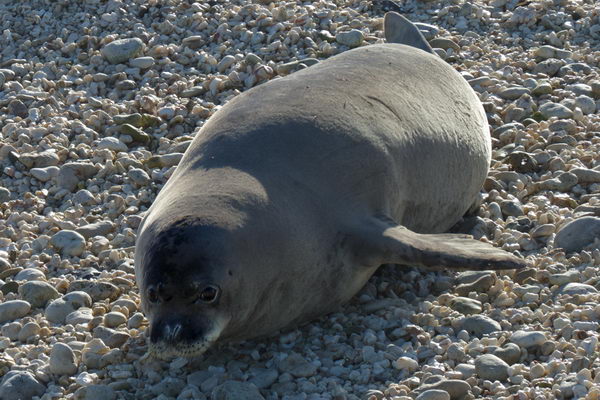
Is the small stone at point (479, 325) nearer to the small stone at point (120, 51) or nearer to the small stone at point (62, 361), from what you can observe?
the small stone at point (62, 361)

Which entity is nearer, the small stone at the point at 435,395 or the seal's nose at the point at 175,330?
the small stone at the point at 435,395

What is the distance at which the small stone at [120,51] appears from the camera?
888 cm

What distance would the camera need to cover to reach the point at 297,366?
16.4ft

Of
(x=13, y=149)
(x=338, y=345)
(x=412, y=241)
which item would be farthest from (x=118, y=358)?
(x=13, y=149)

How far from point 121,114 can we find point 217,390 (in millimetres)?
3719

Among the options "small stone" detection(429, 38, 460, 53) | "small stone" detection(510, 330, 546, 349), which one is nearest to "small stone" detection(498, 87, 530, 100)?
"small stone" detection(429, 38, 460, 53)

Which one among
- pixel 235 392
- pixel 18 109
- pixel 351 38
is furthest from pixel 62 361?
pixel 351 38

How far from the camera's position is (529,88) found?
827 centimetres

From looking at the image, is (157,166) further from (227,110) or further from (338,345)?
(338,345)

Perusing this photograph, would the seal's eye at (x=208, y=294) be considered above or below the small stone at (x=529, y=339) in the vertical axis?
above

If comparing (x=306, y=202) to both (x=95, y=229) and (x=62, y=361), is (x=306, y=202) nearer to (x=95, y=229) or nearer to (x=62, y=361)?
(x=62, y=361)

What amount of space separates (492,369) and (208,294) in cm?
121

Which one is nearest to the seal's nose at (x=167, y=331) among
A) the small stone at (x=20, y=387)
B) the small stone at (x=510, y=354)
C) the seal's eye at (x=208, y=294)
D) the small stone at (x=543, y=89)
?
the seal's eye at (x=208, y=294)

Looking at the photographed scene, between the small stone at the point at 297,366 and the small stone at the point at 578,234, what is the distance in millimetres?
1758
